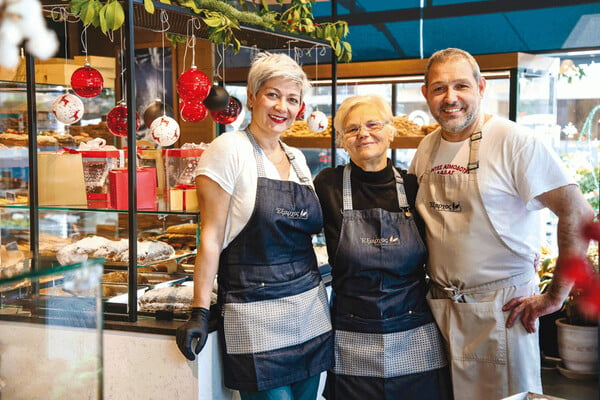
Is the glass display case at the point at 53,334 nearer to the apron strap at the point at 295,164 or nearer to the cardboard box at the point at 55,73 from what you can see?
the apron strap at the point at 295,164

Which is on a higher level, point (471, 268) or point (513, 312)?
point (471, 268)

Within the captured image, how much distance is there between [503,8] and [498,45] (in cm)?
30

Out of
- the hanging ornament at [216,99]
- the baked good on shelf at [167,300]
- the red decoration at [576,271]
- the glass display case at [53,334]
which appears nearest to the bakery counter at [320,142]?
the hanging ornament at [216,99]

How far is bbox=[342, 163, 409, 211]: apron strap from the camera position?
260cm

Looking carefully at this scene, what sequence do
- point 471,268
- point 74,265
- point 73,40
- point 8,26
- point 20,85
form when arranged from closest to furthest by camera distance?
point 8,26 < point 74,265 < point 471,268 < point 20,85 < point 73,40

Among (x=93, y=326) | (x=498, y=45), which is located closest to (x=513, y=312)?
(x=93, y=326)

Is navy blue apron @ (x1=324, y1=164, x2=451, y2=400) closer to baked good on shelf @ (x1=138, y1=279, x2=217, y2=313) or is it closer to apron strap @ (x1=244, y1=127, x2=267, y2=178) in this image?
apron strap @ (x1=244, y1=127, x2=267, y2=178)

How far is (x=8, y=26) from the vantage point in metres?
0.71

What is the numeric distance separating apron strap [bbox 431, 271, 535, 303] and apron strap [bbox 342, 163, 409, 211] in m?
0.37

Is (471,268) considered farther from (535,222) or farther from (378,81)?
(378,81)

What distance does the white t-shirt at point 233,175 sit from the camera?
7.52 feet

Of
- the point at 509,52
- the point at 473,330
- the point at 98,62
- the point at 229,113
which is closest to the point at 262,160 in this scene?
the point at 473,330

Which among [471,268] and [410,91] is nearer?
[471,268]

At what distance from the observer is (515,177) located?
246cm
